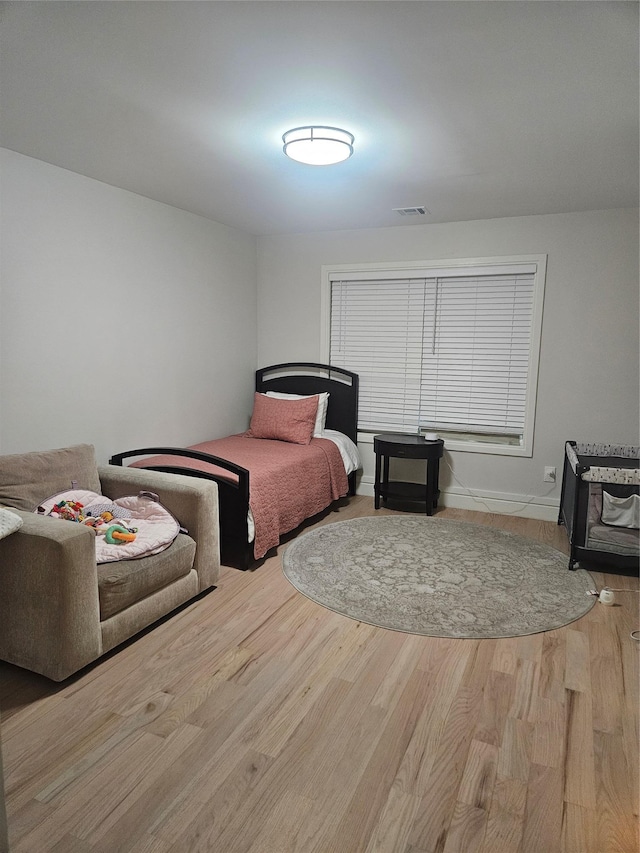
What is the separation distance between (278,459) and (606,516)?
2.13 m

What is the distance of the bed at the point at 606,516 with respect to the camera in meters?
3.26

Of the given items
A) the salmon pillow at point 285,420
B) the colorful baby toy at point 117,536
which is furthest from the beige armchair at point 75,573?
the salmon pillow at point 285,420

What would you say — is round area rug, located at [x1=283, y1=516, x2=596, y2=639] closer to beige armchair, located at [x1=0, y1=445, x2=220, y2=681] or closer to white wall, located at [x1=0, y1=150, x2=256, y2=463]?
beige armchair, located at [x1=0, y1=445, x2=220, y2=681]

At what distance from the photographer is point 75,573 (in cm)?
221

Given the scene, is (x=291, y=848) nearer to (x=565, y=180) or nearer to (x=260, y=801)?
(x=260, y=801)

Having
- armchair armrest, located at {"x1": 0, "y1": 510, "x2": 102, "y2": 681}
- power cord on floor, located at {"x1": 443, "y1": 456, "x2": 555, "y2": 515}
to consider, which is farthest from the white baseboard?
armchair armrest, located at {"x1": 0, "y1": 510, "x2": 102, "y2": 681}

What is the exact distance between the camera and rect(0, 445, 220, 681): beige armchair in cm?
221

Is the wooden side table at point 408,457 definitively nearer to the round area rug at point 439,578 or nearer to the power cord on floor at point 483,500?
the power cord on floor at point 483,500

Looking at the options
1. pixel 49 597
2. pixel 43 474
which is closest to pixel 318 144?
pixel 43 474

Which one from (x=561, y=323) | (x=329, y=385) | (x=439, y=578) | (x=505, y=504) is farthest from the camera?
(x=329, y=385)

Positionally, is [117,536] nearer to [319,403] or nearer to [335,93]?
[335,93]

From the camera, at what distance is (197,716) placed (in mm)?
2096

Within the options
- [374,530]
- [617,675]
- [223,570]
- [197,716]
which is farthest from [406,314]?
[197,716]

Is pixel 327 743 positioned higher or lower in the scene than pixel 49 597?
lower
